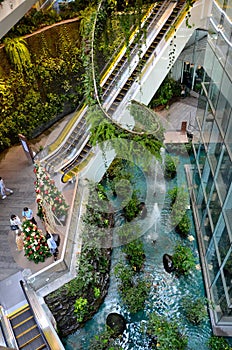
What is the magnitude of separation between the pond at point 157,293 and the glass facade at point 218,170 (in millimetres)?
538

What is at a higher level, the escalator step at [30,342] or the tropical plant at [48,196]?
the tropical plant at [48,196]

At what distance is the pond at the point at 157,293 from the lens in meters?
8.86

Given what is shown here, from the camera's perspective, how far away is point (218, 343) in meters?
8.26

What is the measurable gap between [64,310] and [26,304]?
49.1 inches

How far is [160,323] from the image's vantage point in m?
8.55

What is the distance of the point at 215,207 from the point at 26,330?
6.41 metres

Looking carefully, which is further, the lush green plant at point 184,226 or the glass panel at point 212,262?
the lush green plant at point 184,226

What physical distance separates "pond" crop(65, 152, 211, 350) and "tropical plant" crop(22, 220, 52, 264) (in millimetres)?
2534

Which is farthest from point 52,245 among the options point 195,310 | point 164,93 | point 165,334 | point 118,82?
point 164,93

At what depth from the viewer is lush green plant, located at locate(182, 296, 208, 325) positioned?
888 centimetres

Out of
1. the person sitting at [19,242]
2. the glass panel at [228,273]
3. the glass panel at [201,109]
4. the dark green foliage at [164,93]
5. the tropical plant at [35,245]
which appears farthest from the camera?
the dark green foliage at [164,93]

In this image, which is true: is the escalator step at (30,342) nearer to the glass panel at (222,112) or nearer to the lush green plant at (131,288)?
the lush green plant at (131,288)

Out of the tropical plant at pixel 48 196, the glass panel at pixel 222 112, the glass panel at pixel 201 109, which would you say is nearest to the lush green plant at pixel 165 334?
the tropical plant at pixel 48 196

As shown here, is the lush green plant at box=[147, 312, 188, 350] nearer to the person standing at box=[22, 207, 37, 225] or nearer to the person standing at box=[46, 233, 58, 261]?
the person standing at box=[46, 233, 58, 261]
